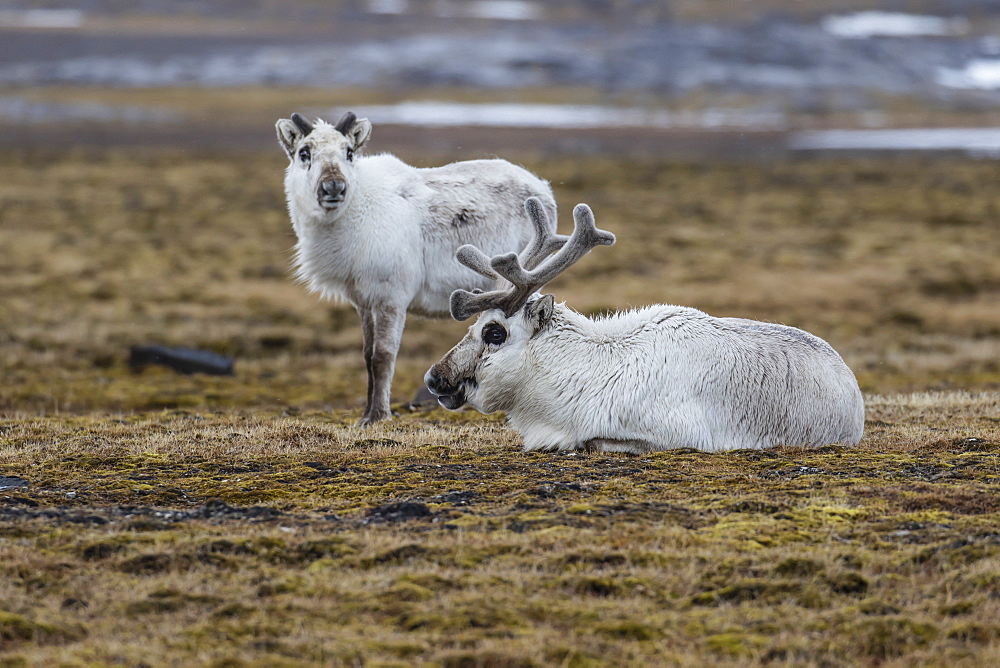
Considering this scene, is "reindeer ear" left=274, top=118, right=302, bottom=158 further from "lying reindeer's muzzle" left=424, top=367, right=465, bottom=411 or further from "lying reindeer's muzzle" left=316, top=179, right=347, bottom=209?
"lying reindeer's muzzle" left=424, top=367, right=465, bottom=411

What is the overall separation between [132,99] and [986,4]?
143 meters

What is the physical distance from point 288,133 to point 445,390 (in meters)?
4.20

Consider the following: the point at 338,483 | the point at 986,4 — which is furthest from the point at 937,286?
the point at 986,4

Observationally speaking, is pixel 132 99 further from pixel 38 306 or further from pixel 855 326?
pixel 855 326

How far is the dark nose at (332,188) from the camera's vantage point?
454 inches

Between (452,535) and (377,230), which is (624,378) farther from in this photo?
(377,230)

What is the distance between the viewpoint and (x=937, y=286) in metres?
31.0

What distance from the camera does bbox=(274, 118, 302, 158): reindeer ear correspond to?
12133 mm

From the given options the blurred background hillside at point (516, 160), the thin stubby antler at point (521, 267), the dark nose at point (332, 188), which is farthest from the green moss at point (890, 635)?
the blurred background hillside at point (516, 160)

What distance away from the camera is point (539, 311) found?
9.89 m

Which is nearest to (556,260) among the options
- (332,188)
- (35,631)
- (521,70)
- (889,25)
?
(332,188)

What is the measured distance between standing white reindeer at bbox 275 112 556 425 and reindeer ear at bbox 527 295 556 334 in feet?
8.61

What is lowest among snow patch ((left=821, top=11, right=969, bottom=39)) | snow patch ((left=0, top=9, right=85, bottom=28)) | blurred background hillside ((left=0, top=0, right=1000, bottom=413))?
blurred background hillside ((left=0, top=0, right=1000, bottom=413))

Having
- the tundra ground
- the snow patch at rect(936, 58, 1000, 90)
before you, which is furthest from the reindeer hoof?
the snow patch at rect(936, 58, 1000, 90)
